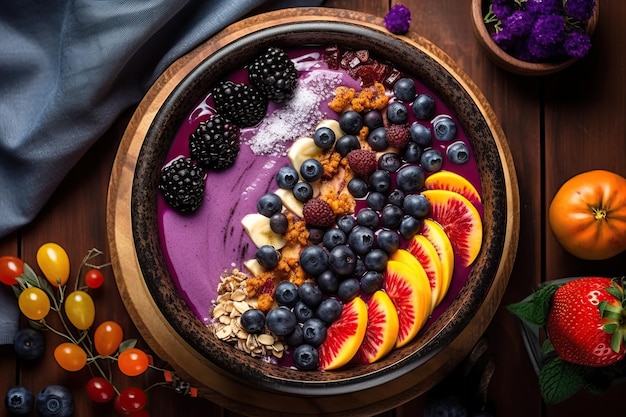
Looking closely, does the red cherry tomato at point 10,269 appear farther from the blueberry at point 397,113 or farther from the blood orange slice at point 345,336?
A: the blueberry at point 397,113

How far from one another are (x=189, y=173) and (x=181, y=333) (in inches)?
11.6

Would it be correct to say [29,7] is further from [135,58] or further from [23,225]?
[23,225]

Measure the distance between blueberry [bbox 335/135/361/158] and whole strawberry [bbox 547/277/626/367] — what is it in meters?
0.47

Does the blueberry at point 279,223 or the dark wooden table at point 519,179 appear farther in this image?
the dark wooden table at point 519,179

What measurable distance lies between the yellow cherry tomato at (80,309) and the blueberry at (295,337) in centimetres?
40

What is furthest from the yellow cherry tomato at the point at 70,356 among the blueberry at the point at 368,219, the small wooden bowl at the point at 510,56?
the small wooden bowl at the point at 510,56

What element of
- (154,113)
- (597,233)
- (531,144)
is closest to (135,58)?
(154,113)

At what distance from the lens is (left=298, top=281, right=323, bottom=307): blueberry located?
1535mm

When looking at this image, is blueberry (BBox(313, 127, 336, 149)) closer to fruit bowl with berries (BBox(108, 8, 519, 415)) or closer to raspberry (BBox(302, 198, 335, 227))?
fruit bowl with berries (BBox(108, 8, 519, 415))

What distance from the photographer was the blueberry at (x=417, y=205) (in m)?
1.53

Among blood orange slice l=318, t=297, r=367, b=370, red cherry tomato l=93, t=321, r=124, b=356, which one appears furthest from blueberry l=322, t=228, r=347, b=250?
red cherry tomato l=93, t=321, r=124, b=356

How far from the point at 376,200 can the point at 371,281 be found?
0.15 m

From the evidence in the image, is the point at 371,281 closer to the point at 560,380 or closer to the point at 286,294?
the point at 286,294

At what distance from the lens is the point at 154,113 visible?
5.20 ft
